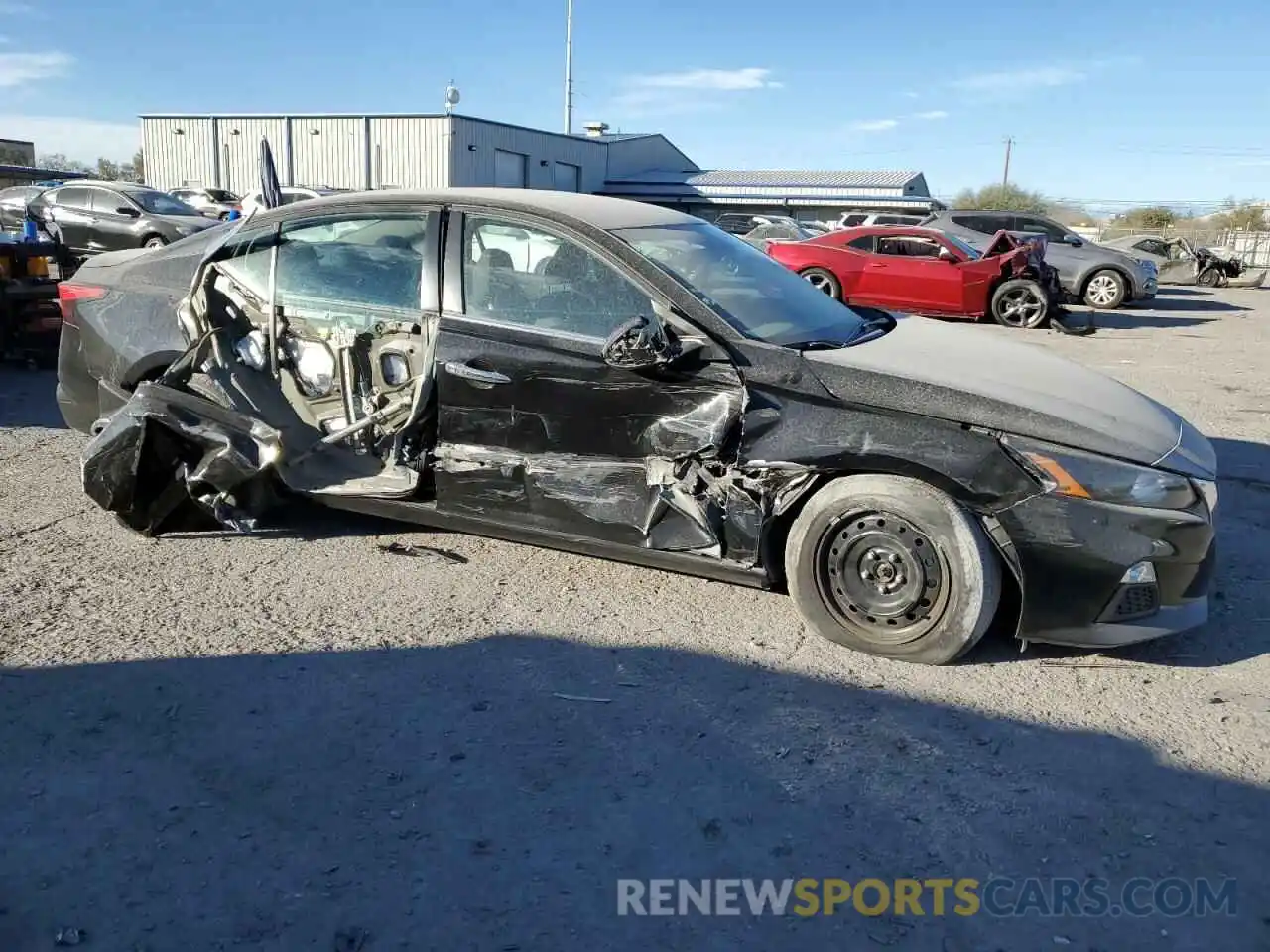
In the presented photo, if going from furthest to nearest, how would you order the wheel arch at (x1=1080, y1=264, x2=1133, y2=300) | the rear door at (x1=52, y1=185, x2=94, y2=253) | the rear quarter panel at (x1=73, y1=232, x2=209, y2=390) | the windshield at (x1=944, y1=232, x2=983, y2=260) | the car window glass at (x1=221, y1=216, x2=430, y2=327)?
the rear door at (x1=52, y1=185, x2=94, y2=253), the wheel arch at (x1=1080, y1=264, x2=1133, y2=300), the windshield at (x1=944, y1=232, x2=983, y2=260), the rear quarter panel at (x1=73, y1=232, x2=209, y2=390), the car window glass at (x1=221, y1=216, x2=430, y2=327)

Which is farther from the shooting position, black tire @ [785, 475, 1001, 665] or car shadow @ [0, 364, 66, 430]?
car shadow @ [0, 364, 66, 430]

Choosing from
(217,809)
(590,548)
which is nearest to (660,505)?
(590,548)

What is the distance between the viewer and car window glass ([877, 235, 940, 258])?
49.5 ft

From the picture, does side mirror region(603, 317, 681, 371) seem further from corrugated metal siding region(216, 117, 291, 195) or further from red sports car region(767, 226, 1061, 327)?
corrugated metal siding region(216, 117, 291, 195)

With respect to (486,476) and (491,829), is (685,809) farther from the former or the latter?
(486,476)

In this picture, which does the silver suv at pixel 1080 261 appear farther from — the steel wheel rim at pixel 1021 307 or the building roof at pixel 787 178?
the building roof at pixel 787 178

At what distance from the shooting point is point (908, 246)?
602 inches

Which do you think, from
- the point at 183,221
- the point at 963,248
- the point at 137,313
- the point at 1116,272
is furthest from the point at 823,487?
the point at 183,221

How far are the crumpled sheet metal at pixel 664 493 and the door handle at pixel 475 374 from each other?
0.30 metres

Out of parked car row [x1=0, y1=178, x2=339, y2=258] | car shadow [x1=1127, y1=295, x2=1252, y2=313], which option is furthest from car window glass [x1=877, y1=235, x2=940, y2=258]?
parked car row [x1=0, y1=178, x2=339, y2=258]

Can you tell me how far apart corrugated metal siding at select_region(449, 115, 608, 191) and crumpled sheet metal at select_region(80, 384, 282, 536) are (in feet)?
111

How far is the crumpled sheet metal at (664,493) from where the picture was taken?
12.5 feet

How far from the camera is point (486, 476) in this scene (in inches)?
167

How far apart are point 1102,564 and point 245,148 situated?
43.8 metres
